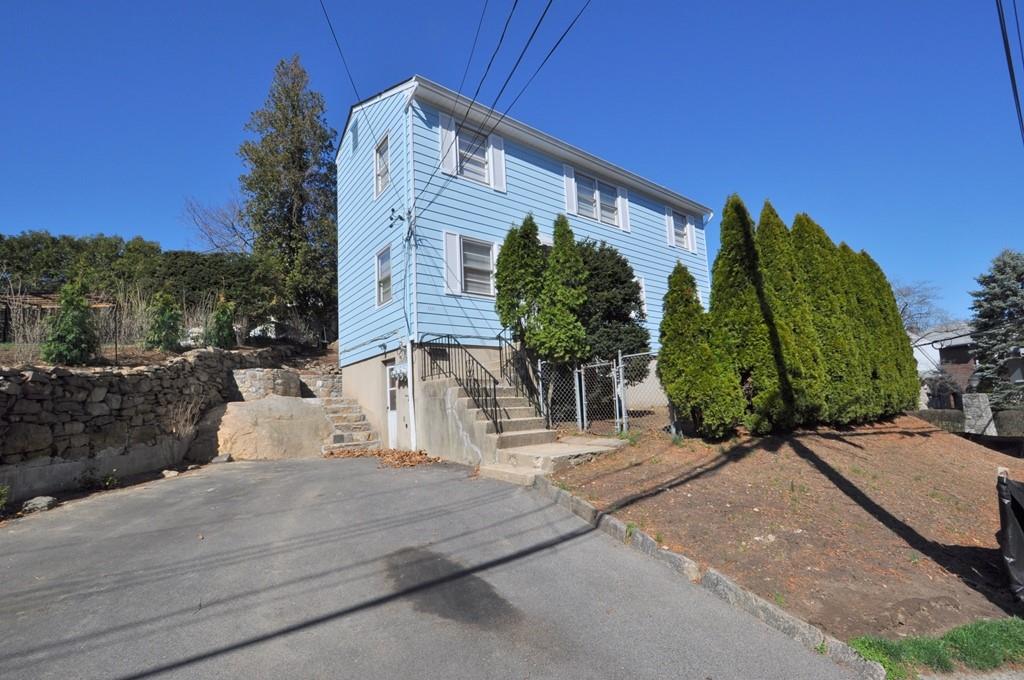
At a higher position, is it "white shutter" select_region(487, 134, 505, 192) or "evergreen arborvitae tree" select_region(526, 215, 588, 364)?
"white shutter" select_region(487, 134, 505, 192)

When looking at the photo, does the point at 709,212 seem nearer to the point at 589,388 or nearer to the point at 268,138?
the point at 589,388

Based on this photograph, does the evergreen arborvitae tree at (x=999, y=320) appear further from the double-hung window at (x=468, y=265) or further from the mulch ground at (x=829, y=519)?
the double-hung window at (x=468, y=265)

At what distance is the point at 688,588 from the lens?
13.4 ft

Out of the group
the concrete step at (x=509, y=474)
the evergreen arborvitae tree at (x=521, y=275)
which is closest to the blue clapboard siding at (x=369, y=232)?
the evergreen arborvitae tree at (x=521, y=275)

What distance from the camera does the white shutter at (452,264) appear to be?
1119 cm

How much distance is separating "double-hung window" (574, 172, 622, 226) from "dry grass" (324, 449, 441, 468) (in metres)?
7.77

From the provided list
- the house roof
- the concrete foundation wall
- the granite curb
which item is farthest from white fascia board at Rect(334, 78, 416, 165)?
the granite curb

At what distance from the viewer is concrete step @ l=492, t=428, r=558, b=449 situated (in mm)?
8383

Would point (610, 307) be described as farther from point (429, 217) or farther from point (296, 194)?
point (296, 194)

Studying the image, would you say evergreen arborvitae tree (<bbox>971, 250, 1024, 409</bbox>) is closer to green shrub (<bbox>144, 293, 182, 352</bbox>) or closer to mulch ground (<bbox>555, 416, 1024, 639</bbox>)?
mulch ground (<bbox>555, 416, 1024, 639</bbox>)

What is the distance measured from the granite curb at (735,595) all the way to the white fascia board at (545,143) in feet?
24.4

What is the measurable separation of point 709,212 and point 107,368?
17436 mm

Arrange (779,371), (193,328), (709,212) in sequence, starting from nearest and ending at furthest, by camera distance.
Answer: (779,371)
(193,328)
(709,212)

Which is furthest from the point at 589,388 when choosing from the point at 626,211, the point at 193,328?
the point at 193,328
